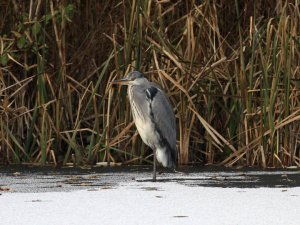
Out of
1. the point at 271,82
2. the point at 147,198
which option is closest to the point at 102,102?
the point at 271,82

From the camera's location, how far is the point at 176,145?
9.42m

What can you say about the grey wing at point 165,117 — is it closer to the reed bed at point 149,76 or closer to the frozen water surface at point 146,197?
the frozen water surface at point 146,197

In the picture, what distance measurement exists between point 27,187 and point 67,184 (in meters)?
0.33

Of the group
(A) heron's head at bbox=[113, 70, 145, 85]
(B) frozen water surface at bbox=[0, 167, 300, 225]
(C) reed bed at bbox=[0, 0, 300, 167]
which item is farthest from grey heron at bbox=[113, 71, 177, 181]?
(C) reed bed at bbox=[0, 0, 300, 167]

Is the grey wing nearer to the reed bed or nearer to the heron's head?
the heron's head

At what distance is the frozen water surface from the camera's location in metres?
5.91

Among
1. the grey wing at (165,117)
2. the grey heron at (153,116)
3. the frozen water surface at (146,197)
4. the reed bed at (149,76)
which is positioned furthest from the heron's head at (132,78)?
the frozen water surface at (146,197)

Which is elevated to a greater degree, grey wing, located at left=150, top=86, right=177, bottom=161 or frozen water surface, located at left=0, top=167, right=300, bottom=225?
grey wing, located at left=150, top=86, right=177, bottom=161

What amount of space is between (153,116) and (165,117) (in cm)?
17

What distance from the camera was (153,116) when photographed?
29.7 feet

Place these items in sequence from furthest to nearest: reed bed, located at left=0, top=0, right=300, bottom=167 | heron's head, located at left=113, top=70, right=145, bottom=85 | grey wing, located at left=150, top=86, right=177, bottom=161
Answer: reed bed, located at left=0, top=0, right=300, bottom=167, heron's head, located at left=113, top=70, right=145, bottom=85, grey wing, located at left=150, top=86, right=177, bottom=161

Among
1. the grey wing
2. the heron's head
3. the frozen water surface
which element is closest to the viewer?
the frozen water surface

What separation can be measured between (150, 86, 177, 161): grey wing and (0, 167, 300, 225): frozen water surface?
308mm

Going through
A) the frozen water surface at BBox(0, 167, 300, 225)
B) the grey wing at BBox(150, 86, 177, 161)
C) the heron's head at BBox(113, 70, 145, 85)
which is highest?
the heron's head at BBox(113, 70, 145, 85)
